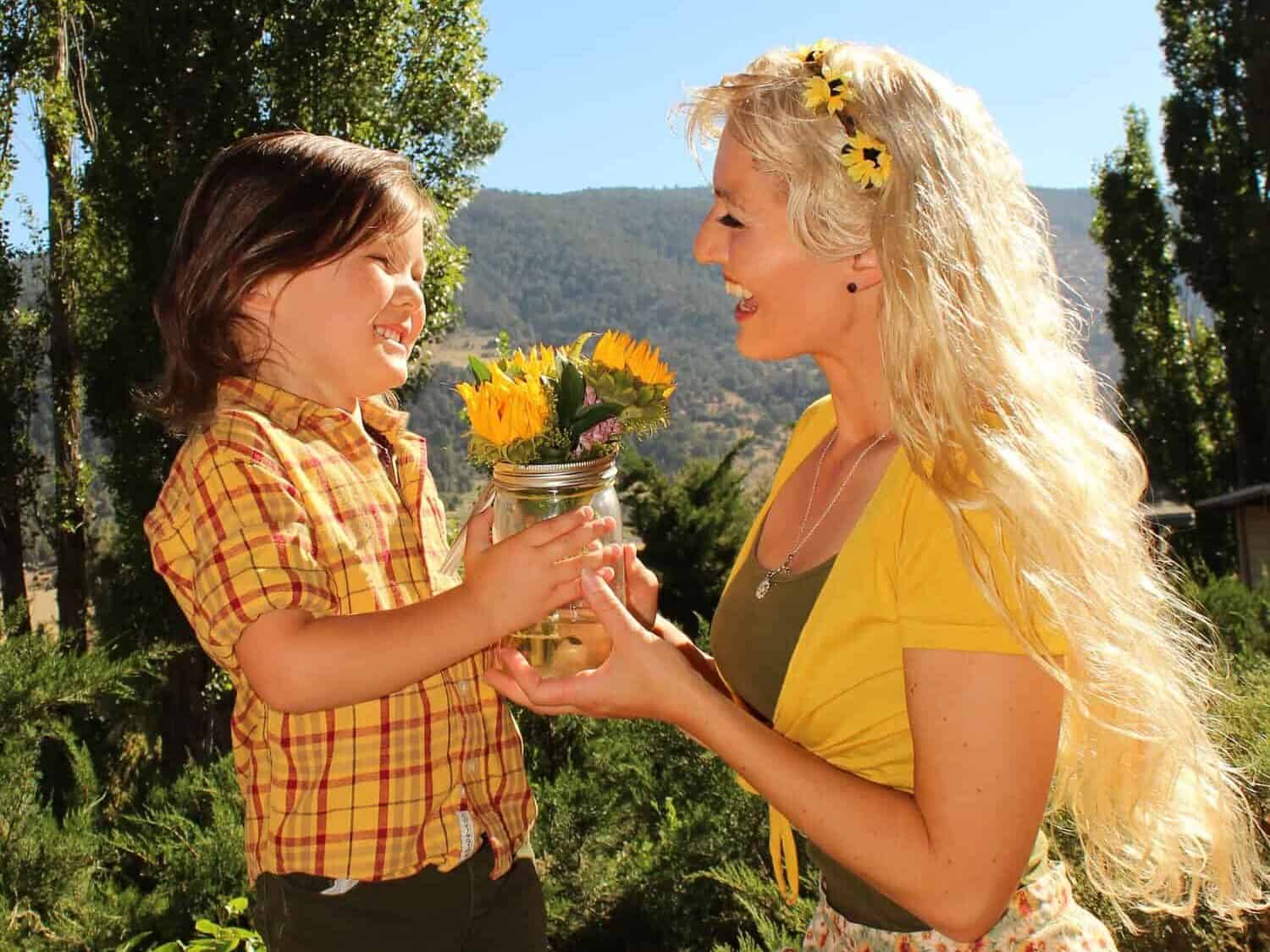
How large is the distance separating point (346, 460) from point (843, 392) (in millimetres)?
895

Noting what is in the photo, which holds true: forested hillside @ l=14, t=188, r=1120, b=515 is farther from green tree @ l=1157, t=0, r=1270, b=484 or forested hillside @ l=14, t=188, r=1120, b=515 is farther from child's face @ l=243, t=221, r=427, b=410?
child's face @ l=243, t=221, r=427, b=410

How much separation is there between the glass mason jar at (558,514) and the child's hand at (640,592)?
0.12 metres

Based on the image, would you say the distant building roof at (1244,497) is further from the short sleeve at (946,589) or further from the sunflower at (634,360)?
the short sleeve at (946,589)

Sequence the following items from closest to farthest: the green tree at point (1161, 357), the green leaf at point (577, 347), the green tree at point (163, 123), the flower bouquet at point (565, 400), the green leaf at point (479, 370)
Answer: the flower bouquet at point (565, 400), the green leaf at point (479, 370), the green leaf at point (577, 347), the green tree at point (163, 123), the green tree at point (1161, 357)

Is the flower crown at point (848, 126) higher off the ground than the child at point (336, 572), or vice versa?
the flower crown at point (848, 126)

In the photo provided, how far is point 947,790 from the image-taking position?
1379 millimetres

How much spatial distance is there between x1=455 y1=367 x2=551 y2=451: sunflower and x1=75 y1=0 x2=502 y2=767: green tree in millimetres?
10539

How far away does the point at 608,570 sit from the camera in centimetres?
182

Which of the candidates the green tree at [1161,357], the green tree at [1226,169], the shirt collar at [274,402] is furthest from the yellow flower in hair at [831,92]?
the green tree at [1161,357]

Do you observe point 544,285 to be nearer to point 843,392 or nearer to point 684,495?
point 684,495

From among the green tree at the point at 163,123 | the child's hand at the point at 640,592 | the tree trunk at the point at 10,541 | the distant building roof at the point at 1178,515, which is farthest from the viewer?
the distant building roof at the point at 1178,515

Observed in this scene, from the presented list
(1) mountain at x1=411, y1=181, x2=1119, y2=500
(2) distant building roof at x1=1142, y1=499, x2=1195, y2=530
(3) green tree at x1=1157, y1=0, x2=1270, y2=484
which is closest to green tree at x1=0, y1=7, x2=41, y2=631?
(2) distant building roof at x1=1142, y1=499, x2=1195, y2=530

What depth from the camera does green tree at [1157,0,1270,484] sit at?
81.0ft

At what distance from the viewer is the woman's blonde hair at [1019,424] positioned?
57.9 inches
